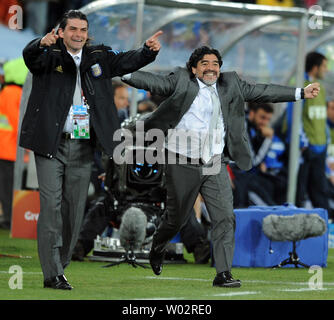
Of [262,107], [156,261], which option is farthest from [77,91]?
[262,107]

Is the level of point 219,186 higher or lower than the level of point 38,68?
lower

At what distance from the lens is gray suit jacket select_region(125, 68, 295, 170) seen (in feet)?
29.6

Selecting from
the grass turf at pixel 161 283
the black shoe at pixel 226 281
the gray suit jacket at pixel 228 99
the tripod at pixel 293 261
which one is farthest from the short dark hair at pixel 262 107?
the black shoe at pixel 226 281

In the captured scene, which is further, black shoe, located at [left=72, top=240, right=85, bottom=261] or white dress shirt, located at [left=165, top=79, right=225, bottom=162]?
black shoe, located at [left=72, top=240, right=85, bottom=261]

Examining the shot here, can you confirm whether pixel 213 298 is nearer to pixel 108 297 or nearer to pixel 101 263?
pixel 108 297

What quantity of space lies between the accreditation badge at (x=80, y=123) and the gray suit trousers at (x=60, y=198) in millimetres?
67

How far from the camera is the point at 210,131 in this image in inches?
356

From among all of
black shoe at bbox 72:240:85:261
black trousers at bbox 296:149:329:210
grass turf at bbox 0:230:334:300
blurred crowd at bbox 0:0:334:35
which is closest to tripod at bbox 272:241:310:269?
grass turf at bbox 0:230:334:300

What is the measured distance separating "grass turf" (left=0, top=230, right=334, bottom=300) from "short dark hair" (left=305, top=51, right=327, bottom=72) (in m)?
5.18

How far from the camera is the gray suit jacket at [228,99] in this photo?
29.6 feet

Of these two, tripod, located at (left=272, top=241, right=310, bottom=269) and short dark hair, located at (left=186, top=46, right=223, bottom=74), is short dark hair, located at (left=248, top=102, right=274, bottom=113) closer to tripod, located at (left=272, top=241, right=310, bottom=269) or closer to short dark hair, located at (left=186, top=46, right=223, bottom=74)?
tripod, located at (left=272, top=241, right=310, bottom=269)

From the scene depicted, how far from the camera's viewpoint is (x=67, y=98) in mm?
8484

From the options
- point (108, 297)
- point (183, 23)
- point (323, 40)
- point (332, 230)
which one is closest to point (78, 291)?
point (108, 297)

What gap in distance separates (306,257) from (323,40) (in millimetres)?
6169
